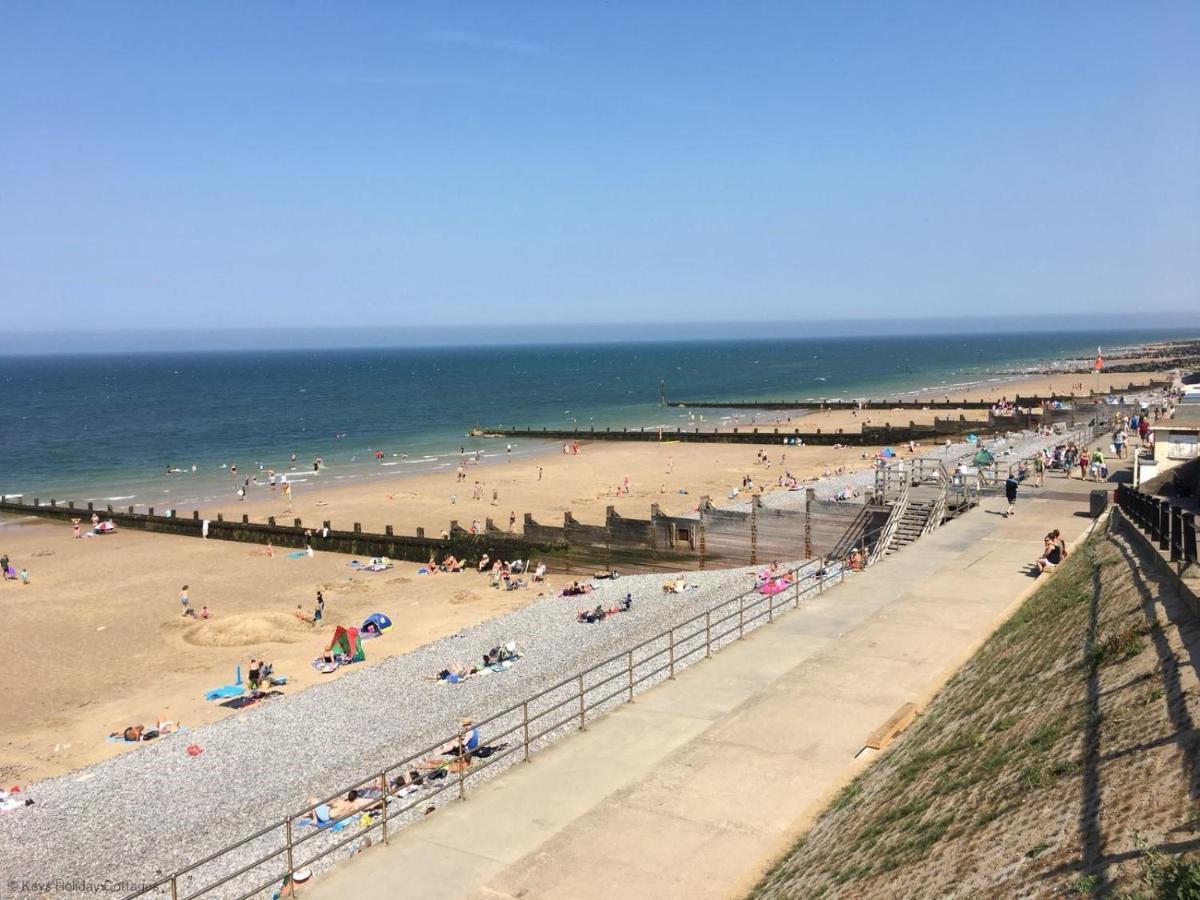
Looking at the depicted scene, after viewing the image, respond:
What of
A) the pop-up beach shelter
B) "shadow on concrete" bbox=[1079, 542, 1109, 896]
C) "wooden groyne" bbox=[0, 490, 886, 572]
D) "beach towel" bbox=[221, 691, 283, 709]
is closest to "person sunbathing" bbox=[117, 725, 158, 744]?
"beach towel" bbox=[221, 691, 283, 709]

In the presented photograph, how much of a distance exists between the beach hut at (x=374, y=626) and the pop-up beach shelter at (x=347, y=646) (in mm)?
2266

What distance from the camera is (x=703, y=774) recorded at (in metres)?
11.6

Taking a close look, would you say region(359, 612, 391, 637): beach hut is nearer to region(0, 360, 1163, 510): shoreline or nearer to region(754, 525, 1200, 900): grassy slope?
region(754, 525, 1200, 900): grassy slope

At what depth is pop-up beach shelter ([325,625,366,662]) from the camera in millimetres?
24125

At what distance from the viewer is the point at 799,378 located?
162625mm

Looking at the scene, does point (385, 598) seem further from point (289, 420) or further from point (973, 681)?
point (289, 420)

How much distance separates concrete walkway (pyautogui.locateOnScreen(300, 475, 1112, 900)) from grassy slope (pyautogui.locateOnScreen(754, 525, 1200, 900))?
73cm

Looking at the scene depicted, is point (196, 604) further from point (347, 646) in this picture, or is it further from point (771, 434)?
point (771, 434)

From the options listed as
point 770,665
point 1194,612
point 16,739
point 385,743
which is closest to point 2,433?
point 16,739

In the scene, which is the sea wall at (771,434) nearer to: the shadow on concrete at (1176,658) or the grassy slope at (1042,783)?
the shadow on concrete at (1176,658)

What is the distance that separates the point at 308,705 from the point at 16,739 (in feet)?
20.6

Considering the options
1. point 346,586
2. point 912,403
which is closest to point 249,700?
point 346,586

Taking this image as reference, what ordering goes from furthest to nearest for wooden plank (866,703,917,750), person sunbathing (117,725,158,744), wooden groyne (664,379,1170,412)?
wooden groyne (664,379,1170,412), person sunbathing (117,725,158,744), wooden plank (866,703,917,750)

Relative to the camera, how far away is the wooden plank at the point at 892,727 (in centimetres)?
1227
